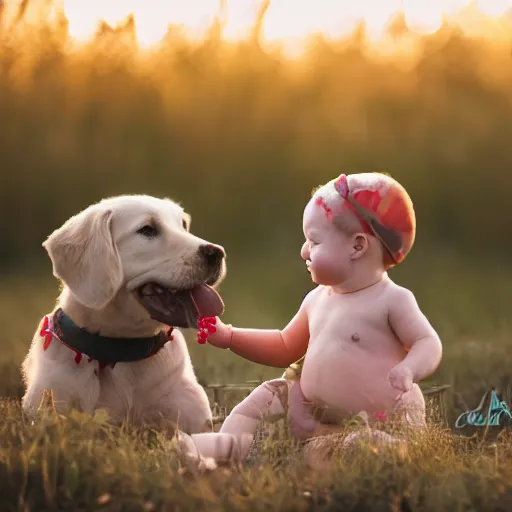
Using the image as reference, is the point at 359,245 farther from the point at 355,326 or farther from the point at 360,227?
the point at 355,326

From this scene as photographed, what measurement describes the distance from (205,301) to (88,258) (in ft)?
1.64

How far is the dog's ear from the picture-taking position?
Answer: 371cm

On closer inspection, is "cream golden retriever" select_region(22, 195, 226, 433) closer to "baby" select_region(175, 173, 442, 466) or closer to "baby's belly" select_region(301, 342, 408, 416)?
"baby" select_region(175, 173, 442, 466)

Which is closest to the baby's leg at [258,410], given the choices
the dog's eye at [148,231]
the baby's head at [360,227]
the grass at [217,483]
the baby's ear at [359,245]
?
the baby's head at [360,227]

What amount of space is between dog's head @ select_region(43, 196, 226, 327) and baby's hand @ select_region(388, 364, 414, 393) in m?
0.75

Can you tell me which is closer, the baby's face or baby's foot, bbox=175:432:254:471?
baby's foot, bbox=175:432:254:471

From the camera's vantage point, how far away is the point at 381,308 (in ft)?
12.6

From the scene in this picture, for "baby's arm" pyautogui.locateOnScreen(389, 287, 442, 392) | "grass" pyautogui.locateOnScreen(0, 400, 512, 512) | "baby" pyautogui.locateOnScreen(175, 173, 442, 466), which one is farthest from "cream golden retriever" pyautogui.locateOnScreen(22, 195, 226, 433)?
"grass" pyautogui.locateOnScreen(0, 400, 512, 512)

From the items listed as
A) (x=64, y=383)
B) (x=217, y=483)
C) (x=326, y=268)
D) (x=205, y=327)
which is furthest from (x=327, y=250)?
(x=217, y=483)

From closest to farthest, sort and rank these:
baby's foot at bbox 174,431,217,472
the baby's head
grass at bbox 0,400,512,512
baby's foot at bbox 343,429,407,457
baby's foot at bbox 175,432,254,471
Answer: grass at bbox 0,400,512,512
baby's foot at bbox 174,431,217,472
baby's foot at bbox 343,429,407,457
baby's foot at bbox 175,432,254,471
the baby's head

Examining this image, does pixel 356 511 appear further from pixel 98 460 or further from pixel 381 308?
pixel 381 308

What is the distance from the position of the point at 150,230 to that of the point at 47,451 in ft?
4.50

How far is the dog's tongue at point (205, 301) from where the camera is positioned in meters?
3.86

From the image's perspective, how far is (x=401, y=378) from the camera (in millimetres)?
3584
